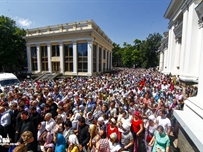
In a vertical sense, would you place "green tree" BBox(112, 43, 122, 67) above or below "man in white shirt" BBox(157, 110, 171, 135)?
above

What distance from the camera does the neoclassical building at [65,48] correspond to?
2283 centimetres

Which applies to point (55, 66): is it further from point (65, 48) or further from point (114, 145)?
point (114, 145)

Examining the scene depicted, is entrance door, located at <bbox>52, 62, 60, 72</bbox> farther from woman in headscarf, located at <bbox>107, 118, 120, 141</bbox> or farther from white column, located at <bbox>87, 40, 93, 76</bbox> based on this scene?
woman in headscarf, located at <bbox>107, 118, 120, 141</bbox>

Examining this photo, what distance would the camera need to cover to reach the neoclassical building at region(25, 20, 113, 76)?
74.9 ft

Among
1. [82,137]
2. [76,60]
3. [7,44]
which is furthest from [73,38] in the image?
[82,137]

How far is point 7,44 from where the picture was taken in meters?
25.3

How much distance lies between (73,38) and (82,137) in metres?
22.8

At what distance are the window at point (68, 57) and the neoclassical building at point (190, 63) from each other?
62.6ft

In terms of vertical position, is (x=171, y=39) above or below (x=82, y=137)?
above

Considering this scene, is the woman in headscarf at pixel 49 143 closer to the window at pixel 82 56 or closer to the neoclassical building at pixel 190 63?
the neoclassical building at pixel 190 63

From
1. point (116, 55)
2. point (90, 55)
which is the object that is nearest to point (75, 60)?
point (90, 55)

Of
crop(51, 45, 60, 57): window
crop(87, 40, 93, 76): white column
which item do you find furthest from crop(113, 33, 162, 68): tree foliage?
crop(51, 45, 60, 57): window

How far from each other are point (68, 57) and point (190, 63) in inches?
826

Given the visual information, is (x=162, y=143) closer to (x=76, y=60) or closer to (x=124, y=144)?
(x=124, y=144)
